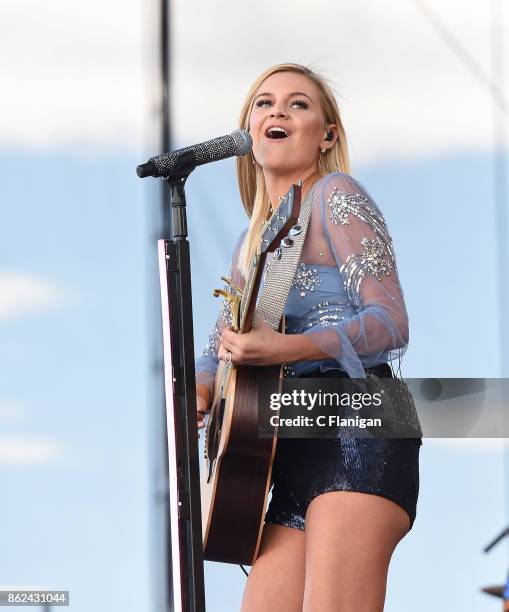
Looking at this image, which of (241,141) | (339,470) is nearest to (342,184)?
(241,141)

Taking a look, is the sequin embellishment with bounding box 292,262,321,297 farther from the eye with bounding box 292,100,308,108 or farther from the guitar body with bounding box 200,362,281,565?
the eye with bounding box 292,100,308,108

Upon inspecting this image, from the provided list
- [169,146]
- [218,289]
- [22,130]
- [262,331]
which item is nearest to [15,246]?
[22,130]

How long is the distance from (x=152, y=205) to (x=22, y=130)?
347mm

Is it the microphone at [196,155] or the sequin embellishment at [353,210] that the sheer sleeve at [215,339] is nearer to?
the sequin embellishment at [353,210]

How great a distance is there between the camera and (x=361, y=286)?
1.88 meters

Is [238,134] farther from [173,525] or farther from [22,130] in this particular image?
[22,130]

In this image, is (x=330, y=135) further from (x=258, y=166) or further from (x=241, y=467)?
(x=241, y=467)

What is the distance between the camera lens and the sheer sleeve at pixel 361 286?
6.13ft

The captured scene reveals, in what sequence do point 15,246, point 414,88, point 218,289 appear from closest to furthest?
point 218,289, point 414,88, point 15,246

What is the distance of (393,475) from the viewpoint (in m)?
1.84

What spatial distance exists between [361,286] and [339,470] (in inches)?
12.0

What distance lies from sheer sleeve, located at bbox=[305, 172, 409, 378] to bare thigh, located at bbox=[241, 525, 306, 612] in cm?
30

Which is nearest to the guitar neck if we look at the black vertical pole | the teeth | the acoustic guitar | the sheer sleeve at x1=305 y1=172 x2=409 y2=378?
the acoustic guitar

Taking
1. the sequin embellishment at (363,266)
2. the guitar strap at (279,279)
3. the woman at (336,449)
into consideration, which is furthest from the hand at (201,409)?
the sequin embellishment at (363,266)
